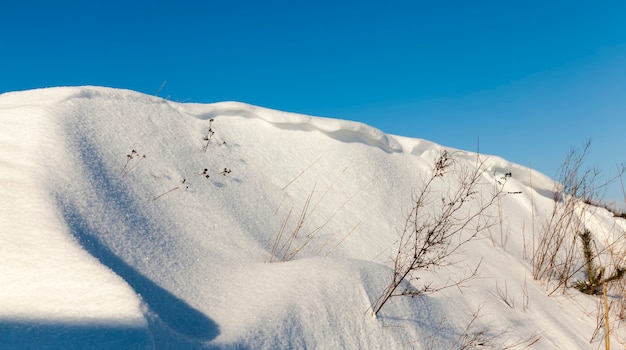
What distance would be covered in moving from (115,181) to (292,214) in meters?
1.07

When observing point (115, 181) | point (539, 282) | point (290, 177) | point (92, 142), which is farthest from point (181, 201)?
point (539, 282)

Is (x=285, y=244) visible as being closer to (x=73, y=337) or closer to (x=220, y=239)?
(x=220, y=239)

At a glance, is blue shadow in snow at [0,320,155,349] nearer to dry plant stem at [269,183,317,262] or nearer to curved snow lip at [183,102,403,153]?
dry plant stem at [269,183,317,262]

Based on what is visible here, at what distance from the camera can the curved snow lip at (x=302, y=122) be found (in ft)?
12.8

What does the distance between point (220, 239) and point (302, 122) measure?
1.71m

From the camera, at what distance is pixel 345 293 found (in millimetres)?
1938

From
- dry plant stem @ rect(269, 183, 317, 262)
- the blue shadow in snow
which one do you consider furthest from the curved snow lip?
the blue shadow in snow

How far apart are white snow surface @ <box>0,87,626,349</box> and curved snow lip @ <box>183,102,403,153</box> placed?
0.01 meters

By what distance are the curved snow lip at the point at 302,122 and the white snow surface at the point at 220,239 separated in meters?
0.01

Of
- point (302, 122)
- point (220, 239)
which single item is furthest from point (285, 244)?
point (302, 122)

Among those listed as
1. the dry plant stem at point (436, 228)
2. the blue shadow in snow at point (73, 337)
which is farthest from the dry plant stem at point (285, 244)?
the blue shadow in snow at point (73, 337)

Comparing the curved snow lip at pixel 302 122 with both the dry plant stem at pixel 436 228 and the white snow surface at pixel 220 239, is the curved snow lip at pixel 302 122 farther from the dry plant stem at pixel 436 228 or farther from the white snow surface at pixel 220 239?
the dry plant stem at pixel 436 228

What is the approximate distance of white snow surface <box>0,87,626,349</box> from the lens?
61.8 inches

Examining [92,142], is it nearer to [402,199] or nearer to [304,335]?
[304,335]
